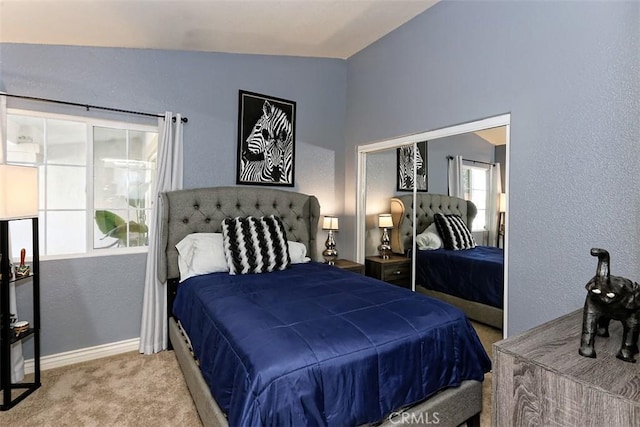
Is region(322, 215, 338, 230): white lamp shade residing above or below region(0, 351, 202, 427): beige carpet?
above

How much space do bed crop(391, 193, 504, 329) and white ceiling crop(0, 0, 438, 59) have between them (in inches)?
62.4

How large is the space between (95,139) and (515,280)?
3.23 metres

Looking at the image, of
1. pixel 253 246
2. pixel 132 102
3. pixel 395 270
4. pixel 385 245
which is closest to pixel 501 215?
pixel 395 270

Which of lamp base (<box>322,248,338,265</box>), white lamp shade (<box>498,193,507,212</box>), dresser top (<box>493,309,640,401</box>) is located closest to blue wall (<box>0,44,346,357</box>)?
Answer: lamp base (<box>322,248,338,265</box>)

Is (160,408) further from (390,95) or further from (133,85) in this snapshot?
(390,95)

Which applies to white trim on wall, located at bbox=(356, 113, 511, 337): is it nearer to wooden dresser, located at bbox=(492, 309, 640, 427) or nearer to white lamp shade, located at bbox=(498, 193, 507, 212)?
white lamp shade, located at bbox=(498, 193, 507, 212)

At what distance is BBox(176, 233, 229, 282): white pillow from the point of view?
2.47 meters

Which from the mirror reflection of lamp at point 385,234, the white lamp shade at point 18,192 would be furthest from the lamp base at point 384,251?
the white lamp shade at point 18,192

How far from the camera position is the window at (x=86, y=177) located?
7.68ft

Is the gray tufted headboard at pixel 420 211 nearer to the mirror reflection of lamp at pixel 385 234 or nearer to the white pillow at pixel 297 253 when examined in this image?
the mirror reflection of lamp at pixel 385 234

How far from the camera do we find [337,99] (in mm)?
3713

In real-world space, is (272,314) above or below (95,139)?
below

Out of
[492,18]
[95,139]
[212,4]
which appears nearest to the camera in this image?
[212,4]

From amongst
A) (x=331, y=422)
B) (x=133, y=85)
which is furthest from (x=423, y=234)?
(x=133, y=85)
